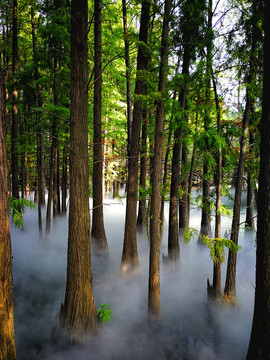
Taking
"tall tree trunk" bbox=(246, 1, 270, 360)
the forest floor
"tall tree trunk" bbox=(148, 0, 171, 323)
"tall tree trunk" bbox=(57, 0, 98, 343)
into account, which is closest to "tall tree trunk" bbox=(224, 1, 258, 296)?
the forest floor

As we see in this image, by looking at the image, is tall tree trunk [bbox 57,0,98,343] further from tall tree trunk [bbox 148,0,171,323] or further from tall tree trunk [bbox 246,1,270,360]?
tall tree trunk [bbox 246,1,270,360]

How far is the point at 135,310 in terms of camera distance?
6.87 m

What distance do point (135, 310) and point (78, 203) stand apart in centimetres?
453

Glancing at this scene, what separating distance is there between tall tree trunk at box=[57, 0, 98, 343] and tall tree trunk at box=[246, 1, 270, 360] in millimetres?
3772

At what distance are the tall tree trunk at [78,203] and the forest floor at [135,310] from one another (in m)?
0.68

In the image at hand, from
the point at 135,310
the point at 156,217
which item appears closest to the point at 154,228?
the point at 156,217

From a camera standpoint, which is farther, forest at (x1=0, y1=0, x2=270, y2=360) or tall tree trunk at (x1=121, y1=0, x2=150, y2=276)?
tall tree trunk at (x1=121, y1=0, x2=150, y2=276)

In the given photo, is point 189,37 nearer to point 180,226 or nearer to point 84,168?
point 84,168

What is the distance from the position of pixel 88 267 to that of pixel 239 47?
799 centimetres

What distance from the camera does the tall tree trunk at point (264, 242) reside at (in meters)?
3.91

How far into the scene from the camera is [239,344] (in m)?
5.89

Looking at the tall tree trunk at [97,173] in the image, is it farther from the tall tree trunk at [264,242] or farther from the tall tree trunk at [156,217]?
the tall tree trunk at [264,242]

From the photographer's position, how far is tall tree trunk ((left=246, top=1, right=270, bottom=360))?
3906 millimetres

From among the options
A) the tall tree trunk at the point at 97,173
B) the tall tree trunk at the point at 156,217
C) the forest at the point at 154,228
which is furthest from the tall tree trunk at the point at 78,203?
the tall tree trunk at the point at 97,173
